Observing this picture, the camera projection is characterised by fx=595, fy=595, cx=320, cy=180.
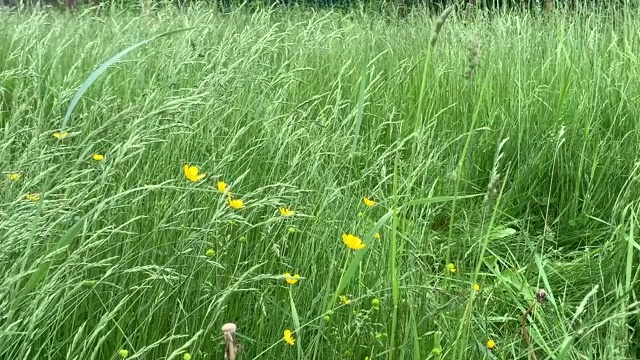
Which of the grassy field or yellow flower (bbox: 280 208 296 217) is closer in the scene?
the grassy field

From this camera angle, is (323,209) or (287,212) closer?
(287,212)

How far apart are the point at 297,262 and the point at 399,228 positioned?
14.1 inches

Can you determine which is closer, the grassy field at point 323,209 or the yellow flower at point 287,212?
the grassy field at point 323,209

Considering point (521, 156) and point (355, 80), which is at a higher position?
point (355, 80)

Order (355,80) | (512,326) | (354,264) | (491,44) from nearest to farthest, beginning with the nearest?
(354,264) < (512,326) < (355,80) < (491,44)

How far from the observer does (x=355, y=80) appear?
2496mm

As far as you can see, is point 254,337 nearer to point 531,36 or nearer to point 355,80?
point 355,80

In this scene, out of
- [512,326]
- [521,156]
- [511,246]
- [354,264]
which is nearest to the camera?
[354,264]

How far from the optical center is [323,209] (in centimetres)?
127

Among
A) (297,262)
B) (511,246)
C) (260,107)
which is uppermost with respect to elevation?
(260,107)

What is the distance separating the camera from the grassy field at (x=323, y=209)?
91cm

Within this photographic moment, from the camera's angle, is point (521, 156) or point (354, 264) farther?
point (521, 156)

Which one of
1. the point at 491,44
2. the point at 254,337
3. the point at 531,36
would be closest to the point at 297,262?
the point at 254,337

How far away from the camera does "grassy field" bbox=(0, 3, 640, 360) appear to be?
91 cm
